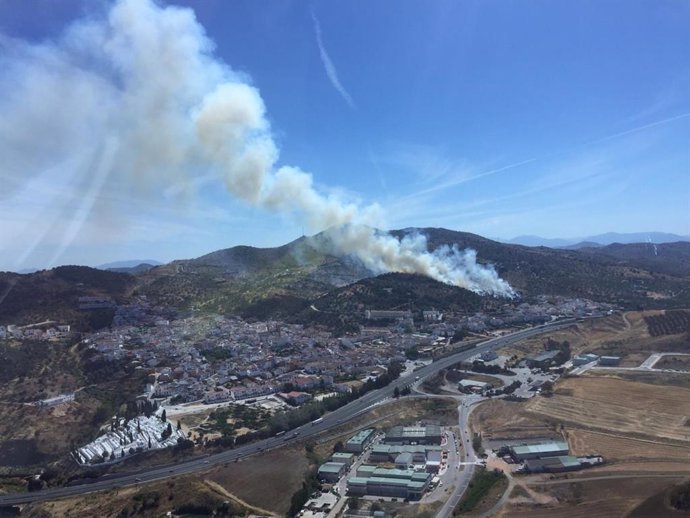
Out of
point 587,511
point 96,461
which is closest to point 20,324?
point 96,461

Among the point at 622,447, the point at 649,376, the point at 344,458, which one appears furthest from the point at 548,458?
the point at 649,376

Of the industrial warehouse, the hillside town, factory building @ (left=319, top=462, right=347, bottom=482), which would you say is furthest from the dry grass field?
the hillside town

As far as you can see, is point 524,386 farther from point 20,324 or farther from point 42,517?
point 20,324

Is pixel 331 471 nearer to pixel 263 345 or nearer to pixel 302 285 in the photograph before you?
pixel 263 345

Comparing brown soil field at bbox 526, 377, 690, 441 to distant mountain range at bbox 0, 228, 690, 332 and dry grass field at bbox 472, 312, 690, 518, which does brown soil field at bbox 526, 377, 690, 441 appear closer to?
dry grass field at bbox 472, 312, 690, 518

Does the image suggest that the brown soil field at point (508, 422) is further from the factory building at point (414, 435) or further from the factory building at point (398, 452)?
the factory building at point (398, 452)
